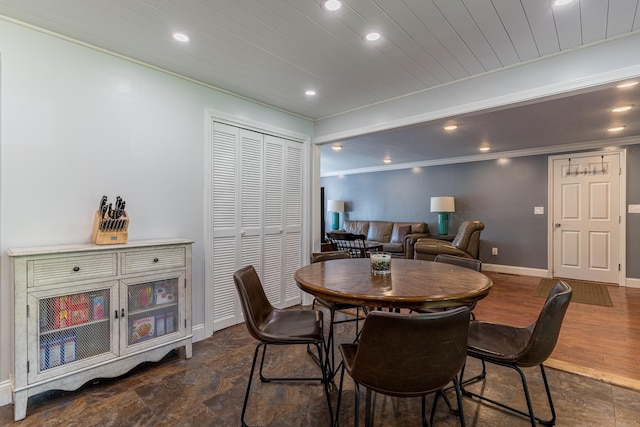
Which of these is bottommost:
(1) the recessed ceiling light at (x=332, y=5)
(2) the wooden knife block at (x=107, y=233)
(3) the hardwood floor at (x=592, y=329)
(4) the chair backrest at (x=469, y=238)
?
(3) the hardwood floor at (x=592, y=329)

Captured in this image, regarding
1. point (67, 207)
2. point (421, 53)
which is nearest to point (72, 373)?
point (67, 207)

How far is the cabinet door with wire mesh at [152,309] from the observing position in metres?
2.13

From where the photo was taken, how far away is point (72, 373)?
188cm

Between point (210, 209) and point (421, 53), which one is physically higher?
point (421, 53)

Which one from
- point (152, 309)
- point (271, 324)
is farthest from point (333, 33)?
point (152, 309)

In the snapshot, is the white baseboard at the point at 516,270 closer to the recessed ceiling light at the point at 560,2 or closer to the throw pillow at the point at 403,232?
the throw pillow at the point at 403,232

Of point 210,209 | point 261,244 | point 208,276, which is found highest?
point 210,209

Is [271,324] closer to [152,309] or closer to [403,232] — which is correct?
[152,309]

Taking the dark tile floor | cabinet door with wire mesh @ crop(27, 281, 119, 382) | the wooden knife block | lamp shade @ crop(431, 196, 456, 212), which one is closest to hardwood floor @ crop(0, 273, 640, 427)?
the dark tile floor

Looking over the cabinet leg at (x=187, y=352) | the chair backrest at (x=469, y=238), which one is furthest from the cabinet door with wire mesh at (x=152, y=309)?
the chair backrest at (x=469, y=238)

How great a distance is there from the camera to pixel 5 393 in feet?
6.18

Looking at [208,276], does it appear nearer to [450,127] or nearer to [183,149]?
[183,149]

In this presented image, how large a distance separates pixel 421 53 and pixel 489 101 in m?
0.75

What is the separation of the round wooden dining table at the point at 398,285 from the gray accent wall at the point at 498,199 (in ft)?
14.7
